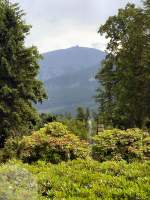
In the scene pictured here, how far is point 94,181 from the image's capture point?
13.7 meters

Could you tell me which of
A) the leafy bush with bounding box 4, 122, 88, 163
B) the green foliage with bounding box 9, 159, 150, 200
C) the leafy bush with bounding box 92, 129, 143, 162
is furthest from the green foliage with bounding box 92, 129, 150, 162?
the green foliage with bounding box 9, 159, 150, 200

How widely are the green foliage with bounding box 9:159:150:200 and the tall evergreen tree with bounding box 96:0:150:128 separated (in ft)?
92.7

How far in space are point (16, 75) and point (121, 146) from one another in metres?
25.4

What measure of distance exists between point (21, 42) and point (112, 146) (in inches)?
1060

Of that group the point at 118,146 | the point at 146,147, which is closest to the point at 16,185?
the point at 118,146

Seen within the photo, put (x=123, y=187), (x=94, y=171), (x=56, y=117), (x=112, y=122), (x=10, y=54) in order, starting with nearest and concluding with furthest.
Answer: (x=123, y=187) < (x=94, y=171) < (x=10, y=54) < (x=112, y=122) < (x=56, y=117)

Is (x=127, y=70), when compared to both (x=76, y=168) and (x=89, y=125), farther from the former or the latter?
(x=76, y=168)

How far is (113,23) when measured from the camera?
2015 inches

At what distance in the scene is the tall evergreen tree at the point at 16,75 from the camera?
4247 centimetres

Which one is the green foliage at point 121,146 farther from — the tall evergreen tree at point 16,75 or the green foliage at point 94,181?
the tall evergreen tree at point 16,75

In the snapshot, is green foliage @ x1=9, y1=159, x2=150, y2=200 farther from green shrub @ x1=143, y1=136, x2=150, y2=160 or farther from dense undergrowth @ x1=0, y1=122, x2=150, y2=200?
green shrub @ x1=143, y1=136, x2=150, y2=160

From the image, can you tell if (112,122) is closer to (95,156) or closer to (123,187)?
(95,156)

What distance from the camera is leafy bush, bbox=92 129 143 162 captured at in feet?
61.5

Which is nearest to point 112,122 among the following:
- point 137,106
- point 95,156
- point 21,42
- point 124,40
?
point 137,106
